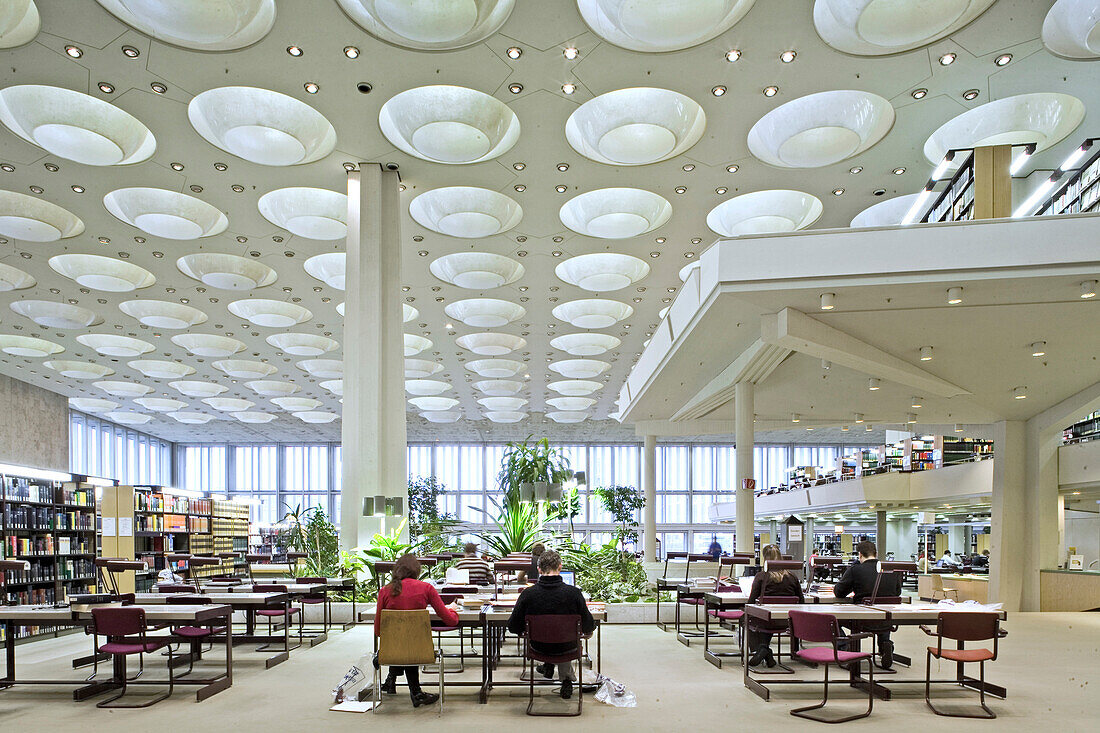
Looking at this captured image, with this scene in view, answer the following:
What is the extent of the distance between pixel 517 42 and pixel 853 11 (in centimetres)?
367

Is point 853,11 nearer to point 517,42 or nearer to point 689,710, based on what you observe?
point 517,42

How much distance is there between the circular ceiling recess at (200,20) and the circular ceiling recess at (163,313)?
1131 centimetres

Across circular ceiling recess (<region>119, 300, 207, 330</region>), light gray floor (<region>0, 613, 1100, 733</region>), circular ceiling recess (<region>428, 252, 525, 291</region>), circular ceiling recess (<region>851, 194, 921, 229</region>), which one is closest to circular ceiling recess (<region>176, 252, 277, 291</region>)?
circular ceiling recess (<region>119, 300, 207, 330</region>)

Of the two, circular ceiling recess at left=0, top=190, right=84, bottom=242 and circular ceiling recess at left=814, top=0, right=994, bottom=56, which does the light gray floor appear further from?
circular ceiling recess at left=0, top=190, right=84, bottom=242

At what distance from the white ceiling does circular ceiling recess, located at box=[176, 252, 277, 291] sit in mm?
399

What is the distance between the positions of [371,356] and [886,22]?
8195 millimetres

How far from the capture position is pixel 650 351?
52.5 feet

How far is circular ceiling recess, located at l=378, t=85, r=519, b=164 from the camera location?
11.4m

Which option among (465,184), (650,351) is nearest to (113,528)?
(465,184)

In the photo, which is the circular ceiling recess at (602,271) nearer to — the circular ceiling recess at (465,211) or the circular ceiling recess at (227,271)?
the circular ceiling recess at (465,211)

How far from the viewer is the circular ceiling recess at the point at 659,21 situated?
903cm

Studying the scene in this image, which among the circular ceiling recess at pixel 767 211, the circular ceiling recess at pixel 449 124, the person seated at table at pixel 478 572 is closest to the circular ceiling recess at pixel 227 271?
the circular ceiling recess at pixel 449 124

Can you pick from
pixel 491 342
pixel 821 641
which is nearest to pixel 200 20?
pixel 821 641

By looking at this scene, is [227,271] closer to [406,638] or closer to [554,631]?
[406,638]
